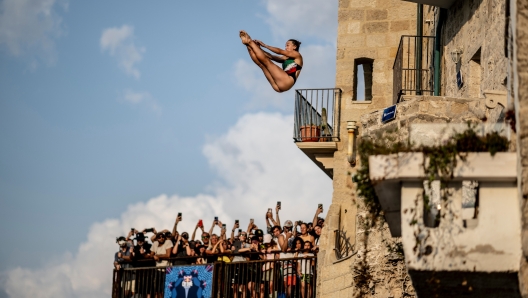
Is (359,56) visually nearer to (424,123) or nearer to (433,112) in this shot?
(433,112)

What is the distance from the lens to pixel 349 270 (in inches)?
704

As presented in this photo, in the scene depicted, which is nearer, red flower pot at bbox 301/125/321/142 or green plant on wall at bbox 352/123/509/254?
green plant on wall at bbox 352/123/509/254

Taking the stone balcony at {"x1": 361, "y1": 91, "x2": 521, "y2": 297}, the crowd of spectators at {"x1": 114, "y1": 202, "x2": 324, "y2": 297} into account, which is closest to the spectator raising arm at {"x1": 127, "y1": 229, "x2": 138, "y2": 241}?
the crowd of spectators at {"x1": 114, "y1": 202, "x2": 324, "y2": 297}

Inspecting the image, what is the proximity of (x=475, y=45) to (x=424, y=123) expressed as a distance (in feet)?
16.9

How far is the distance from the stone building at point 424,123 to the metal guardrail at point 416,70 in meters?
0.04

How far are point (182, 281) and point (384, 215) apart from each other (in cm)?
907

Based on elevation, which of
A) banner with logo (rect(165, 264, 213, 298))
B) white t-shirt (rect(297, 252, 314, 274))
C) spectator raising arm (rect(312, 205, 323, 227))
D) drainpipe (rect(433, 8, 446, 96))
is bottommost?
banner with logo (rect(165, 264, 213, 298))

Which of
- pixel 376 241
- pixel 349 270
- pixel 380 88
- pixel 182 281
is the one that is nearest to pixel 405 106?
pixel 376 241

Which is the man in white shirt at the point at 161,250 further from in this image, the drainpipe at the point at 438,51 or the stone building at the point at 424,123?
the drainpipe at the point at 438,51

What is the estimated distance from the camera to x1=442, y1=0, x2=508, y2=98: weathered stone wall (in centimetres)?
1512

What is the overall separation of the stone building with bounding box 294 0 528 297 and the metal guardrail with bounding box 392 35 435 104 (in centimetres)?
4

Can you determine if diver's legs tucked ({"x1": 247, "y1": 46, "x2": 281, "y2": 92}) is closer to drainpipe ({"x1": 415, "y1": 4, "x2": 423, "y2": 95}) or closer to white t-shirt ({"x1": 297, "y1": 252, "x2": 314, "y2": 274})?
white t-shirt ({"x1": 297, "y1": 252, "x2": 314, "y2": 274})

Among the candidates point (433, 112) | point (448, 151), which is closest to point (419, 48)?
point (433, 112)

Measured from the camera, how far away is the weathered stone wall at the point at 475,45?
15.1 metres
